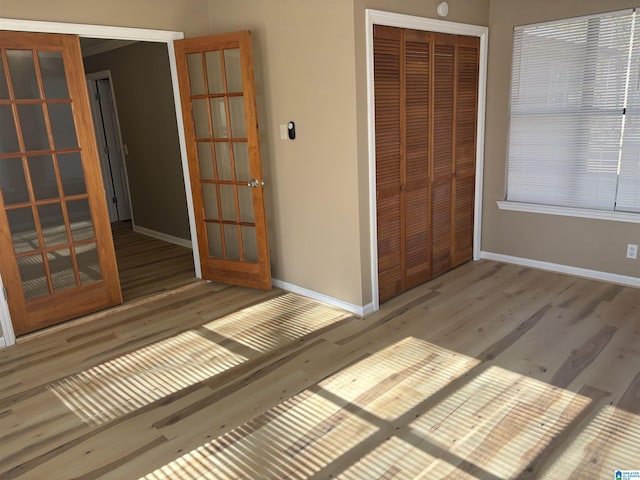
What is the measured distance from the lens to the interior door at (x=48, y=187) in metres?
3.29

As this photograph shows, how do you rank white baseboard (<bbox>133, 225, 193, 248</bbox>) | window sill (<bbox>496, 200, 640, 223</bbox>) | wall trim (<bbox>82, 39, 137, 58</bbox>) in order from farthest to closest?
white baseboard (<bbox>133, 225, 193, 248</bbox>) → wall trim (<bbox>82, 39, 137, 58</bbox>) → window sill (<bbox>496, 200, 640, 223</bbox>)

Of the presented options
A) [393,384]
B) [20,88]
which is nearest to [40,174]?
[20,88]

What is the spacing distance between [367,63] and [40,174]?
7.95 ft

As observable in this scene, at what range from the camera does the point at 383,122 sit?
3.47m

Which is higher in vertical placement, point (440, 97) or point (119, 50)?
point (119, 50)

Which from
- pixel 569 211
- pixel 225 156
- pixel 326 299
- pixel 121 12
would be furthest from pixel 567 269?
pixel 121 12

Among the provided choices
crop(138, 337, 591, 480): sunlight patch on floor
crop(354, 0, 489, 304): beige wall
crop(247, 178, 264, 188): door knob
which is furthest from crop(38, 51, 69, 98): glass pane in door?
crop(138, 337, 591, 480): sunlight patch on floor

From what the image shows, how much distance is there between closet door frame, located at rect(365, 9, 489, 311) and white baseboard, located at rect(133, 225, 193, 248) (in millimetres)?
2794

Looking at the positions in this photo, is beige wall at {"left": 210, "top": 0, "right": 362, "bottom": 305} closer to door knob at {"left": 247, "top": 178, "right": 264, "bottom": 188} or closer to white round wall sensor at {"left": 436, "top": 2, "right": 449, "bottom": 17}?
door knob at {"left": 247, "top": 178, "right": 264, "bottom": 188}

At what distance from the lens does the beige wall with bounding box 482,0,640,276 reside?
384cm

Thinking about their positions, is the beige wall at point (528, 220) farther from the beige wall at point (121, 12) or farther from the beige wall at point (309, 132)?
the beige wall at point (121, 12)

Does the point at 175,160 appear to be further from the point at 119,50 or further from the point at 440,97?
the point at 440,97

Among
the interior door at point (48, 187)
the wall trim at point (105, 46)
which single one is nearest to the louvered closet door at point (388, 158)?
the interior door at point (48, 187)

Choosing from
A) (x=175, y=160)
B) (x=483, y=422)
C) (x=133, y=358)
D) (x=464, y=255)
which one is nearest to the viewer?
(x=483, y=422)
